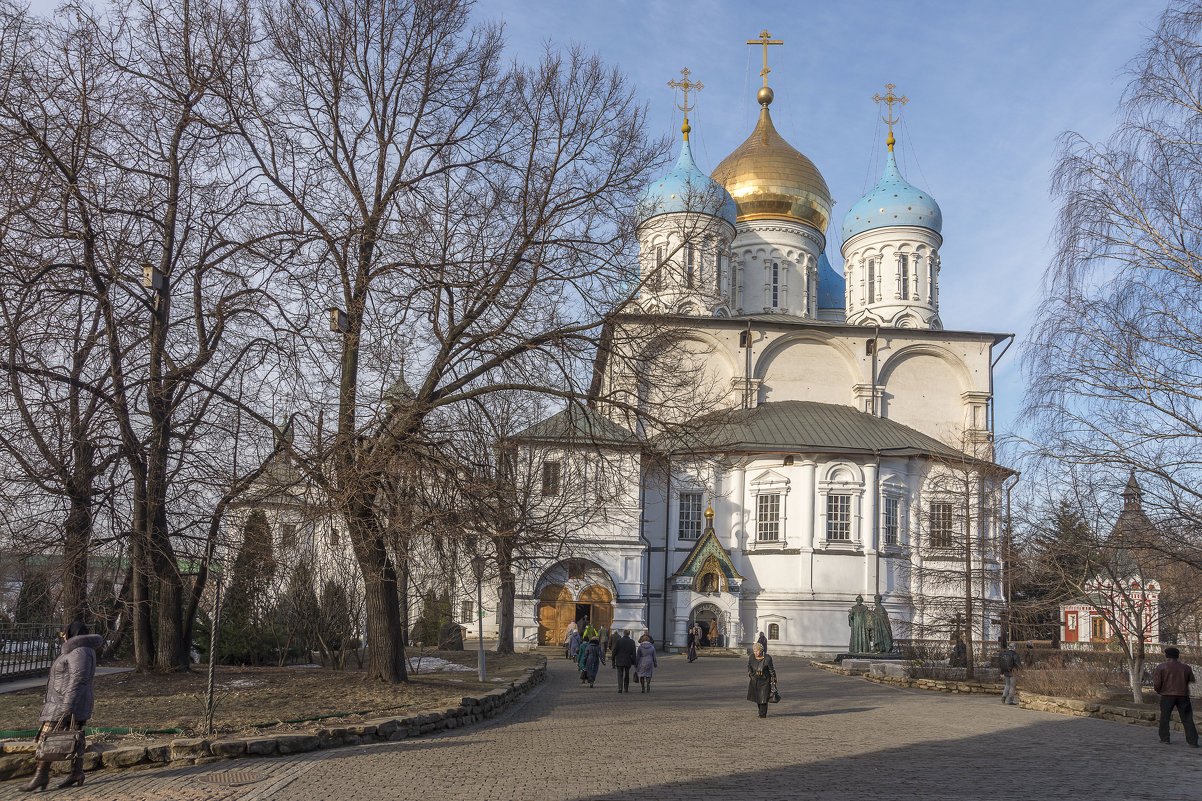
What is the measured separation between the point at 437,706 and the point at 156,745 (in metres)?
3.89

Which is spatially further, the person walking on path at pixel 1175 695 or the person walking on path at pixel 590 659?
the person walking on path at pixel 590 659

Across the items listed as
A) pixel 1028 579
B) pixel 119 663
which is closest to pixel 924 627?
pixel 1028 579

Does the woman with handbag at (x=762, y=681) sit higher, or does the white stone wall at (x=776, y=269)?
the white stone wall at (x=776, y=269)

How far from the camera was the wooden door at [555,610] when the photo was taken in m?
34.8

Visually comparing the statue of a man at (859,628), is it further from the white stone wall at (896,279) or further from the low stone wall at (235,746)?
the low stone wall at (235,746)

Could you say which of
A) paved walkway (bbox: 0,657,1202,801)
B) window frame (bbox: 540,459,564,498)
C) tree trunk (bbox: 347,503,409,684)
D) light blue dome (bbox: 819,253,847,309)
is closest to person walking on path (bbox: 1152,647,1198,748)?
paved walkway (bbox: 0,657,1202,801)

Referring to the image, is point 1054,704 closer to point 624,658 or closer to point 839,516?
point 624,658

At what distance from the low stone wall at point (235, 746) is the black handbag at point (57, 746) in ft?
2.19

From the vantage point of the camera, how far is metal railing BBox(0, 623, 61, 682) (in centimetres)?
1528

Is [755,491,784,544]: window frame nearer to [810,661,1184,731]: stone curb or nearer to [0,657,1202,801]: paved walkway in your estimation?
[810,661,1184,731]: stone curb

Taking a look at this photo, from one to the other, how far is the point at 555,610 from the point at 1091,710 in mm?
21401

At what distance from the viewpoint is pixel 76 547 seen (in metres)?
12.7

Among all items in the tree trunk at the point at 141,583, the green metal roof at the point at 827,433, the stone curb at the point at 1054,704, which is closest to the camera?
the tree trunk at the point at 141,583

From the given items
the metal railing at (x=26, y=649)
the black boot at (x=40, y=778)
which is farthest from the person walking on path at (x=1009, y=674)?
the metal railing at (x=26, y=649)
